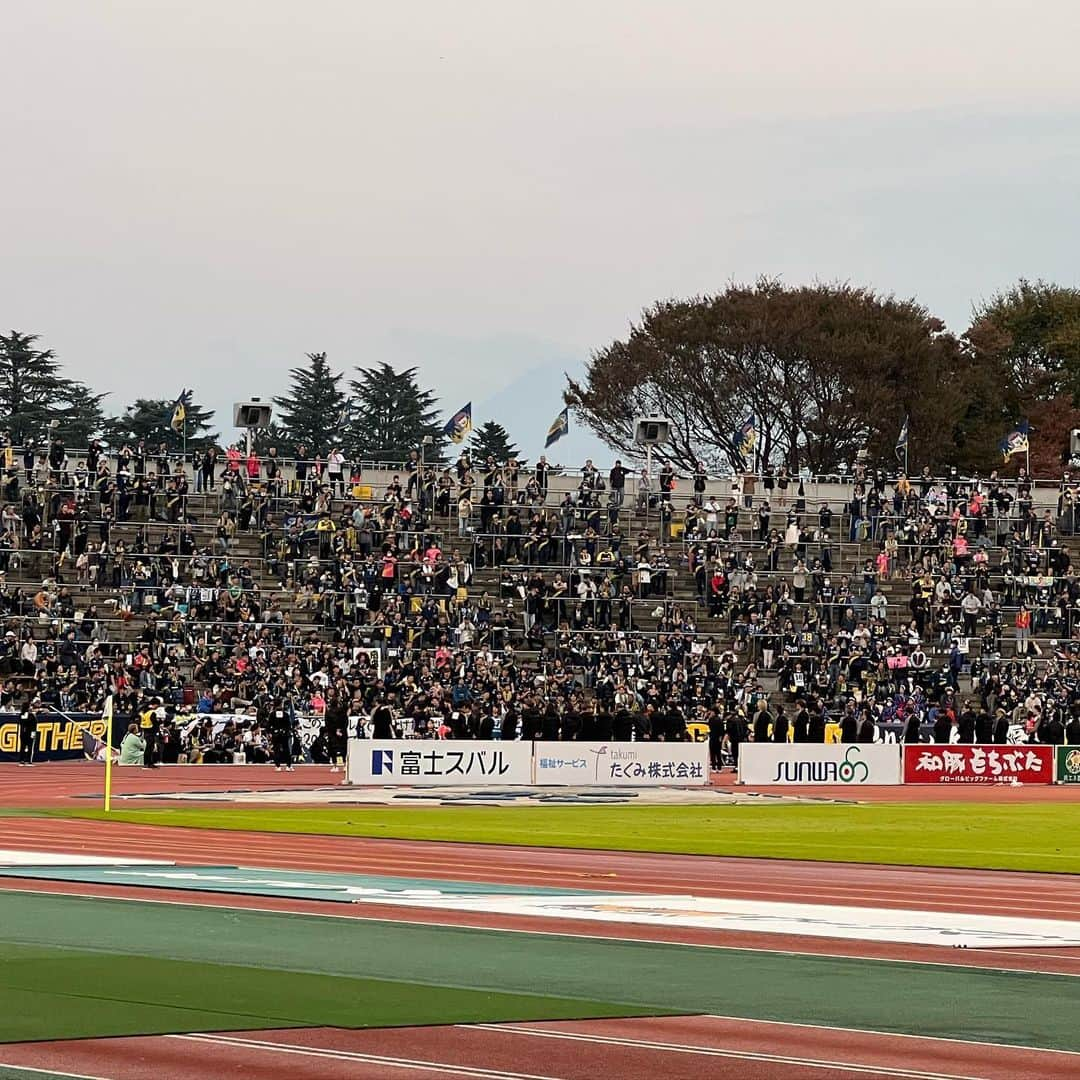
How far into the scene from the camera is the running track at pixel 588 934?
28.8 ft

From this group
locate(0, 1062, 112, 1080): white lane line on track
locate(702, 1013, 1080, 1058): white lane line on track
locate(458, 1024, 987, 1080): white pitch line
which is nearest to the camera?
locate(0, 1062, 112, 1080): white lane line on track

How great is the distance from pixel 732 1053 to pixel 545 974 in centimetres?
299

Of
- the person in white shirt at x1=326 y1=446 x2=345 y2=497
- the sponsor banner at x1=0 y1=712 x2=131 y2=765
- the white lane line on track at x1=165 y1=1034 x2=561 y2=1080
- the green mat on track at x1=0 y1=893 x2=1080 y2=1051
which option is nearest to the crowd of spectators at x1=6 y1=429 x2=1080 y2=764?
the person in white shirt at x1=326 y1=446 x2=345 y2=497

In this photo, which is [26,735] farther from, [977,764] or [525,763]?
[977,764]

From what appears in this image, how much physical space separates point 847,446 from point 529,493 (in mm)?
28136

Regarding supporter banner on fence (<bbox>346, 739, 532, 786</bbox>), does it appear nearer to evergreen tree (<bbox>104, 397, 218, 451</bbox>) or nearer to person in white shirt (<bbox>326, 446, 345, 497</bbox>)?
person in white shirt (<bbox>326, 446, 345, 497</bbox>)

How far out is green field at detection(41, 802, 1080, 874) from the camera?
24.6 metres

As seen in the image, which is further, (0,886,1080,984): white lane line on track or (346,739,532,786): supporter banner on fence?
(346,739,532,786): supporter banner on fence

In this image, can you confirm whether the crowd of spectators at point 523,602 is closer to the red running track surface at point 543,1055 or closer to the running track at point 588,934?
the running track at point 588,934

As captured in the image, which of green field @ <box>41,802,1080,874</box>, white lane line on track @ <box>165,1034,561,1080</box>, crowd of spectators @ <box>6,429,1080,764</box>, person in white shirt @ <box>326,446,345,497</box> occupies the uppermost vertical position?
person in white shirt @ <box>326,446,345,497</box>

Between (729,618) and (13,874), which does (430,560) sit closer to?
(729,618)

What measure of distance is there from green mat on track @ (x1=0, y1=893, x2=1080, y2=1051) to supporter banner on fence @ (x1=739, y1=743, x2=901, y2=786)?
26.1 meters

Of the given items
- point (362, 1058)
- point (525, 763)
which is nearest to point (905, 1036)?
point (362, 1058)

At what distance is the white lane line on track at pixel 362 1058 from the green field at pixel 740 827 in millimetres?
14771
